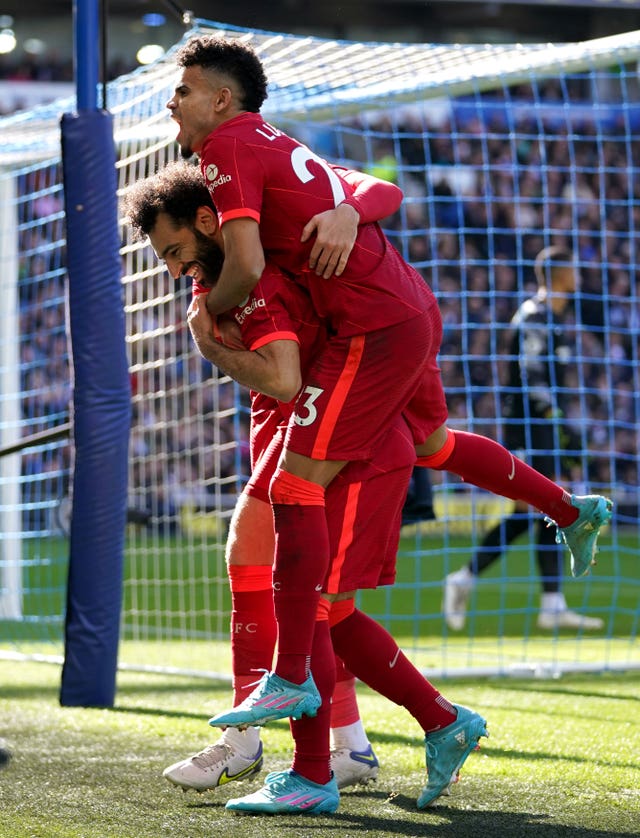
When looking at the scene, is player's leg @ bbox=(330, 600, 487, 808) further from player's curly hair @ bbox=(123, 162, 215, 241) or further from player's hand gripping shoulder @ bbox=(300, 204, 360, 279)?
player's curly hair @ bbox=(123, 162, 215, 241)

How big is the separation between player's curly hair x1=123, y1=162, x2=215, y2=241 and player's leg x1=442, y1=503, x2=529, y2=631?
Result: 14.6ft

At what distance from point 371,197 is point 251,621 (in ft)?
3.73

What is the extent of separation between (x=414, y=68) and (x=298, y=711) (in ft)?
14.3

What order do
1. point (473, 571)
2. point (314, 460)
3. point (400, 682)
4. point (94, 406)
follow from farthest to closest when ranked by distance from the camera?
point (473, 571), point (94, 406), point (400, 682), point (314, 460)

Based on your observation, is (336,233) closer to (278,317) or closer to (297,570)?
(278,317)


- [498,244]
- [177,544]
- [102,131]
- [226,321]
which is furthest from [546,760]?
[498,244]

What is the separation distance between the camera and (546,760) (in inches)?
149

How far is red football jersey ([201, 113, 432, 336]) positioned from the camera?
296cm

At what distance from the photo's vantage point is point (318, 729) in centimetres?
309

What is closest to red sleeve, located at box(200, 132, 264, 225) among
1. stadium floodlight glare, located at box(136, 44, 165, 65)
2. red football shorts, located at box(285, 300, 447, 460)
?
red football shorts, located at box(285, 300, 447, 460)

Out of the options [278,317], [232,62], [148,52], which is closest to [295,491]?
[278,317]

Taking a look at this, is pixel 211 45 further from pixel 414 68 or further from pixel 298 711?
pixel 414 68

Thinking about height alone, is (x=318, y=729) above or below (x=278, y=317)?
below

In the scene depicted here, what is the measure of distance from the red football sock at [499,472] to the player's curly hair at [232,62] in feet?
3.56
